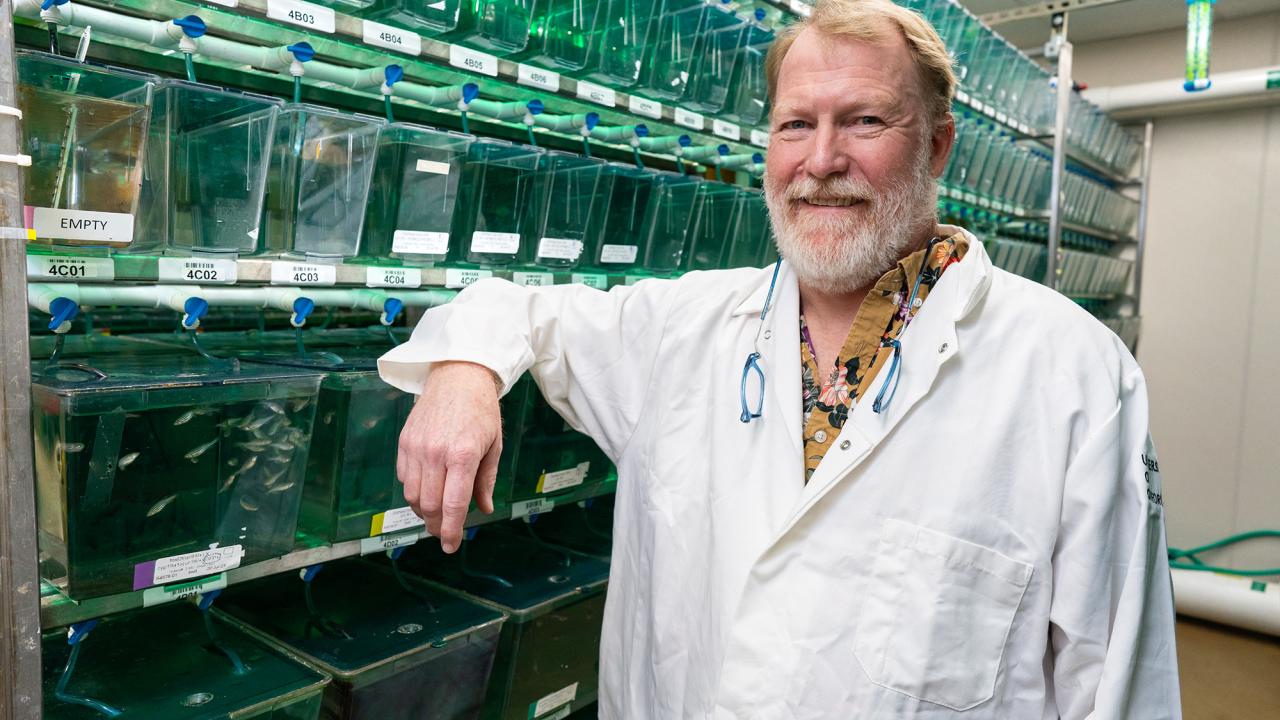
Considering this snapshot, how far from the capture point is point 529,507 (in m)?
2.11

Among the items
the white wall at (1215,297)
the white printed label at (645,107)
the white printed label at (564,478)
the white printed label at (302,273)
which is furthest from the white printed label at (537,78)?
the white wall at (1215,297)

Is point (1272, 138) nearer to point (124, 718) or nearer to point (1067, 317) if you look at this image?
point (1067, 317)

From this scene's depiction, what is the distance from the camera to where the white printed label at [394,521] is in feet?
5.71

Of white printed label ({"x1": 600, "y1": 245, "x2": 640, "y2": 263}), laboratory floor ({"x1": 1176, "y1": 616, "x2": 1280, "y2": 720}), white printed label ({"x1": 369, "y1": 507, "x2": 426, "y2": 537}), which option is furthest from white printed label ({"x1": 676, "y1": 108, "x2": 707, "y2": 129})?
laboratory floor ({"x1": 1176, "y1": 616, "x2": 1280, "y2": 720})

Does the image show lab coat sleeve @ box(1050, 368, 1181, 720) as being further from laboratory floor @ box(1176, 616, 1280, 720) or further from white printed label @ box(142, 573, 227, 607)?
laboratory floor @ box(1176, 616, 1280, 720)

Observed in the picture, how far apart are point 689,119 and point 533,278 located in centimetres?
76

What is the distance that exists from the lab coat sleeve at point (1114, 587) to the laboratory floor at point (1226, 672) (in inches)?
129

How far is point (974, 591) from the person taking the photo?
4.14 feet

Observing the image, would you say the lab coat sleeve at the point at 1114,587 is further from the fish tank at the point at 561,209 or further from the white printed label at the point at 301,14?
the white printed label at the point at 301,14

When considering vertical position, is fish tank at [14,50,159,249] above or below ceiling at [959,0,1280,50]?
below

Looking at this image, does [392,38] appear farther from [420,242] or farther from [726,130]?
[726,130]

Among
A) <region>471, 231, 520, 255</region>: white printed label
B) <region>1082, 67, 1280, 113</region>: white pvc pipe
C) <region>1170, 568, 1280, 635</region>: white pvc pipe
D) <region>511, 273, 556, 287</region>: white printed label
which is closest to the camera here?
<region>471, 231, 520, 255</region>: white printed label

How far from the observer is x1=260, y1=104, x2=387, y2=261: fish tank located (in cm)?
162

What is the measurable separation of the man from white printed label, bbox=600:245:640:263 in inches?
30.1
